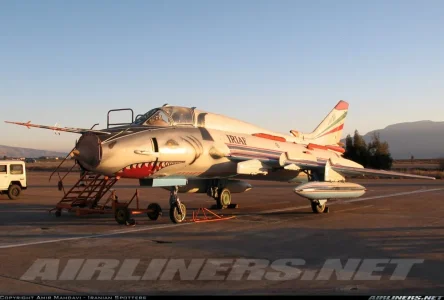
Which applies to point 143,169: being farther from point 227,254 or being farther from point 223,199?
point 223,199

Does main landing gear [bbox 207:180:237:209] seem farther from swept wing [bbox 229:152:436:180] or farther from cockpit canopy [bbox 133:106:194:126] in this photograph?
cockpit canopy [bbox 133:106:194:126]

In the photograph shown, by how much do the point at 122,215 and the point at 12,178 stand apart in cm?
1331

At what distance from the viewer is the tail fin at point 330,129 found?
20.9 metres

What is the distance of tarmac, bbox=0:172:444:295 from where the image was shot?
682 centimetres

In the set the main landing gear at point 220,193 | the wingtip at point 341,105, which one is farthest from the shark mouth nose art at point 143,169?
the wingtip at point 341,105

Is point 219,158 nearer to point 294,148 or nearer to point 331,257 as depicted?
point 294,148

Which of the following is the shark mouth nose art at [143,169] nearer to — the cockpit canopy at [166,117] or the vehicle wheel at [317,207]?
the cockpit canopy at [166,117]

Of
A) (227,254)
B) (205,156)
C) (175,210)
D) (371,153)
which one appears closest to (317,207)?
(205,156)

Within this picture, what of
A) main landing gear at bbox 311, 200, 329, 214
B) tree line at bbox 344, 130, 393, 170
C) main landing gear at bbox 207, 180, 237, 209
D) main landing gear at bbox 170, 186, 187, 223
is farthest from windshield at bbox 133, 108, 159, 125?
tree line at bbox 344, 130, 393, 170

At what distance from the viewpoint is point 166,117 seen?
1430 centimetres

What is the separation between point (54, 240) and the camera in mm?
11133

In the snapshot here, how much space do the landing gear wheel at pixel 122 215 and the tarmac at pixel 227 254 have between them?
0.82ft

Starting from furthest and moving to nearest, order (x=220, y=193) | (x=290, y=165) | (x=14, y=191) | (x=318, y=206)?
(x=14, y=191) → (x=220, y=193) → (x=318, y=206) → (x=290, y=165)

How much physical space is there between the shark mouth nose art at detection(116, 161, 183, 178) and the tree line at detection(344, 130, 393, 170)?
1784 inches
